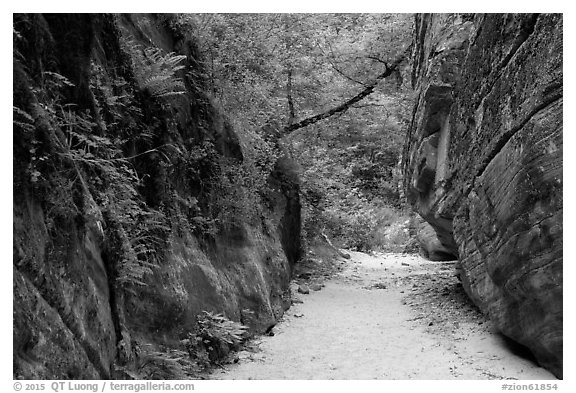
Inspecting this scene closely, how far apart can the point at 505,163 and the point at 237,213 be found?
15.8 ft

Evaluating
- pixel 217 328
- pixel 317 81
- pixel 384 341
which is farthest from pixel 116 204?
pixel 317 81

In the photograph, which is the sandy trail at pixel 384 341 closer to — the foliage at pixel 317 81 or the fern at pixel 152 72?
the fern at pixel 152 72

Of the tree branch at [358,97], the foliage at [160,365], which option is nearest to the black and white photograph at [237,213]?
the foliage at [160,365]

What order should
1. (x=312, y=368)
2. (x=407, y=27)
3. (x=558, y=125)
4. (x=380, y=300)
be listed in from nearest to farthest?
(x=558, y=125), (x=312, y=368), (x=380, y=300), (x=407, y=27)

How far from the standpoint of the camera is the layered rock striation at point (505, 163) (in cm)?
536

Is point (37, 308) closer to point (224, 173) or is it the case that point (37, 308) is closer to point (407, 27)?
point (224, 173)

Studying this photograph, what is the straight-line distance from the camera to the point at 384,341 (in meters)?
8.52

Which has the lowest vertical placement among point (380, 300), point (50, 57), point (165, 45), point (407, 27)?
point (380, 300)

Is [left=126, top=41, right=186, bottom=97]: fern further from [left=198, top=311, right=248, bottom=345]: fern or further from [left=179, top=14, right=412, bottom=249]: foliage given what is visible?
[left=198, top=311, right=248, bottom=345]: fern

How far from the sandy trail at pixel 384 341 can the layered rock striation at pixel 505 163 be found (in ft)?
1.91

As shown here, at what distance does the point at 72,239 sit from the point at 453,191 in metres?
7.13

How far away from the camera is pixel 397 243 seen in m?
23.9

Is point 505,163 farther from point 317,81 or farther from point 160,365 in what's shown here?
point 317,81
